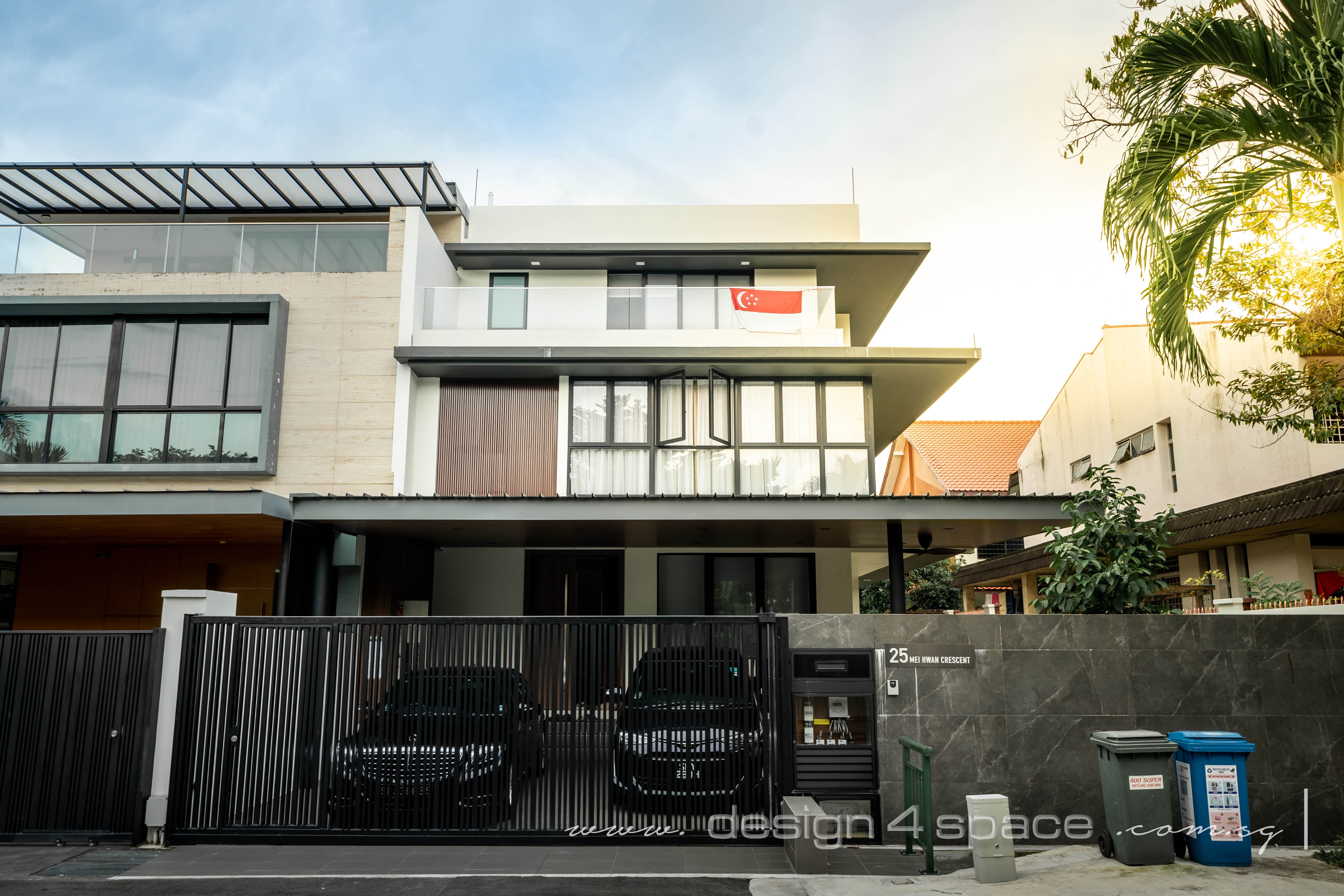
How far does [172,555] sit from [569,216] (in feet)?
32.9

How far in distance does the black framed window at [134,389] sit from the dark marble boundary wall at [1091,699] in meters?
10.6

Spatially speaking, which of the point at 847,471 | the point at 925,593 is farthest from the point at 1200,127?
the point at 925,593

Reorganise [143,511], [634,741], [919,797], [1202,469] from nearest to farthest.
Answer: [919,797], [634,741], [143,511], [1202,469]

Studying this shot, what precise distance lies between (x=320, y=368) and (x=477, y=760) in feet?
29.1

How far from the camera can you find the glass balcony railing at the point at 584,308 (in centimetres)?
1532

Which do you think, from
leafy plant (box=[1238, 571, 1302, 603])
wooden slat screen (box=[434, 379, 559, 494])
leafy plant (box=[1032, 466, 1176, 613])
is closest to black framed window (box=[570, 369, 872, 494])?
wooden slat screen (box=[434, 379, 559, 494])

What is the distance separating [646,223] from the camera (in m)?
17.6

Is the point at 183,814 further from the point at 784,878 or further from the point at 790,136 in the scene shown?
the point at 790,136

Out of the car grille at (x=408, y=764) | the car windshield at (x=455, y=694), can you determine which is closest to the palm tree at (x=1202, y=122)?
the car windshield at (x=455, y=694)

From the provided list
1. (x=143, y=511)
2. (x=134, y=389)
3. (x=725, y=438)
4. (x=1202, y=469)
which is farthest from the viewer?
(x=1202, y=469)

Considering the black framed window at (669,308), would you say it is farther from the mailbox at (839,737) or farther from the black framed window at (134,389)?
the mailbox at (839,737)

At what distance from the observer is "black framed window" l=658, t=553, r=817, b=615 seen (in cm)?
1605

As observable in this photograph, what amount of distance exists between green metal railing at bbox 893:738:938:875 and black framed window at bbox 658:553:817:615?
28.8ft

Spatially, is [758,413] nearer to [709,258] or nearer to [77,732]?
[709,258]
